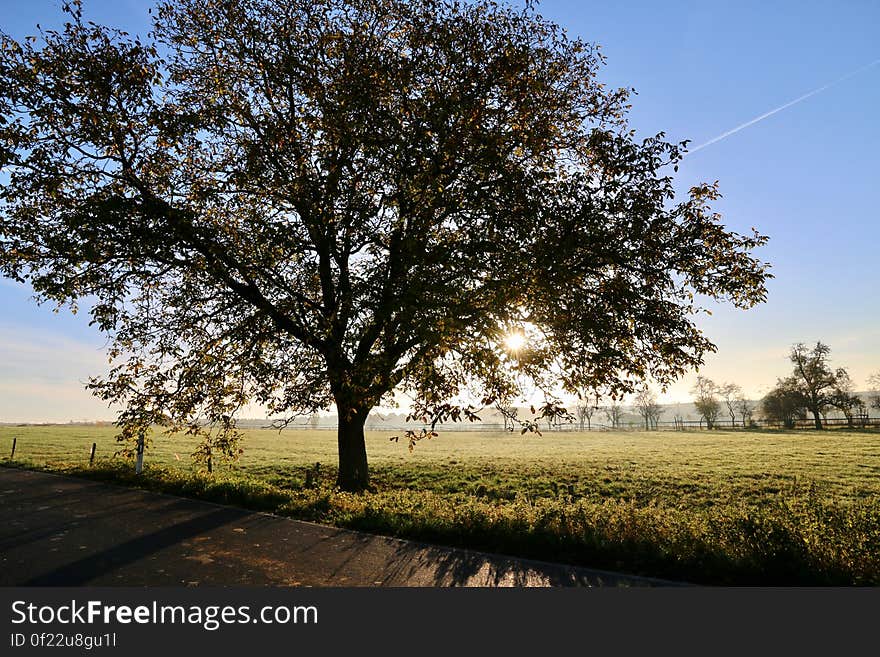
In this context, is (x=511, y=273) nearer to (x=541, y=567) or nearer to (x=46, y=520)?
(x=541, y=567)

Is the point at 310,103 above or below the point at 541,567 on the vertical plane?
above

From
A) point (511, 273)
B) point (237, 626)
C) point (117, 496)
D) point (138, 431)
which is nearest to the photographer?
point (237, 626)

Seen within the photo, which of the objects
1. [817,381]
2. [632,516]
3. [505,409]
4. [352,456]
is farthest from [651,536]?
[817,381]

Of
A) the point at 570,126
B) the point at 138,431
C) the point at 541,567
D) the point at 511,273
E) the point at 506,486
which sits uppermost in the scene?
the point at 570,126

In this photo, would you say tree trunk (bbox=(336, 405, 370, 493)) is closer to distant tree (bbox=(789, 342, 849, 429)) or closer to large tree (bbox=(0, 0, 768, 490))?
large tree (bbox=(0, 0, 768, 490))

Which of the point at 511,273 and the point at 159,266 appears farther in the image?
the point at 159,266

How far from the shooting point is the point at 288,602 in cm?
555

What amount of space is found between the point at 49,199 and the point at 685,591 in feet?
55.0

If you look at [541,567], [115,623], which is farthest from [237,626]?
[541,567]

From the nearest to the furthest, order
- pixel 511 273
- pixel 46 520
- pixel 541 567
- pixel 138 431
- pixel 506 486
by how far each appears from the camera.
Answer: pixel 541 567, pixel 46 520, pixel 511 273, pixel 138 431, pixel 506 486

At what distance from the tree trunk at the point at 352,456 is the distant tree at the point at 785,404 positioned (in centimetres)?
8028

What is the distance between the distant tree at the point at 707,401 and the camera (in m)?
91.2

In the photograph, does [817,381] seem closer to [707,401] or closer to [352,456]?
[707,401]

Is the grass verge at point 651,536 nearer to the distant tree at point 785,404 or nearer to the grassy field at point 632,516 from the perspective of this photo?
the grassy field at point 632,516
